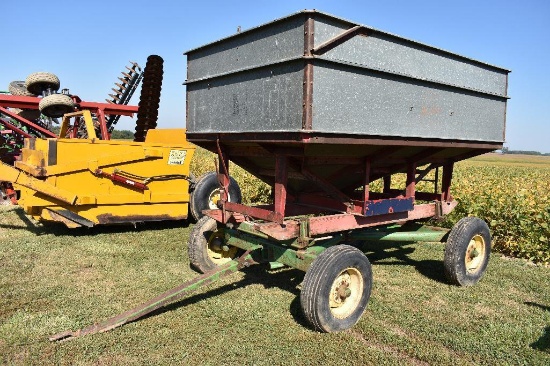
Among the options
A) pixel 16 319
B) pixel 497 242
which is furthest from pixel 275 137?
pixel 497 242

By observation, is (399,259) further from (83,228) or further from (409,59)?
(83,228)

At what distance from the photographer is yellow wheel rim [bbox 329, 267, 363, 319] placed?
414 centimetres

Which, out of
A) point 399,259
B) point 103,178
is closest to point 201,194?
point 103,178

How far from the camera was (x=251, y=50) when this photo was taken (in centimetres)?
416

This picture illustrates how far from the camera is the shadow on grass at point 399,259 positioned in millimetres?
5973

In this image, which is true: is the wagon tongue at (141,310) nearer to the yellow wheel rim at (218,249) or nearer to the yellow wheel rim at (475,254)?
the yellow wheel rim at (218,249)

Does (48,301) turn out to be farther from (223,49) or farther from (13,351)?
(223,49)

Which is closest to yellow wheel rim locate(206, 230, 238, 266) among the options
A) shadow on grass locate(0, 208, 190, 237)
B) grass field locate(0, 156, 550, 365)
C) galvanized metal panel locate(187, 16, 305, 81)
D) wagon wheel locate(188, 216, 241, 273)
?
wagon wheel locate(188, 216, 241, 273)

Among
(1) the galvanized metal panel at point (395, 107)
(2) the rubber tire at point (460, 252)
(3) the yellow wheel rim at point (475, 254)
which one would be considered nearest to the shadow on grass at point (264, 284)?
(2) the rubber tire at point (460, 252)

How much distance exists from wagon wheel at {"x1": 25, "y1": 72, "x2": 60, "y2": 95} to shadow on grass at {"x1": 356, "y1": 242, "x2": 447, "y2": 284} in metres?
6.86

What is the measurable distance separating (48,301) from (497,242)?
698 cm

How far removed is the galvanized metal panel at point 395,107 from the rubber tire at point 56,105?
6.12 meters

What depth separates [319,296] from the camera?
3873 mm

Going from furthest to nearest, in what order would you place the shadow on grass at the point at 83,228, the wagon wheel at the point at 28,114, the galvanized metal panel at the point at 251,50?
the wagon wheel at the point at 28,114, the shadow on grass at the point at 83,228, the galvanized metal panel at the point at 251,50
